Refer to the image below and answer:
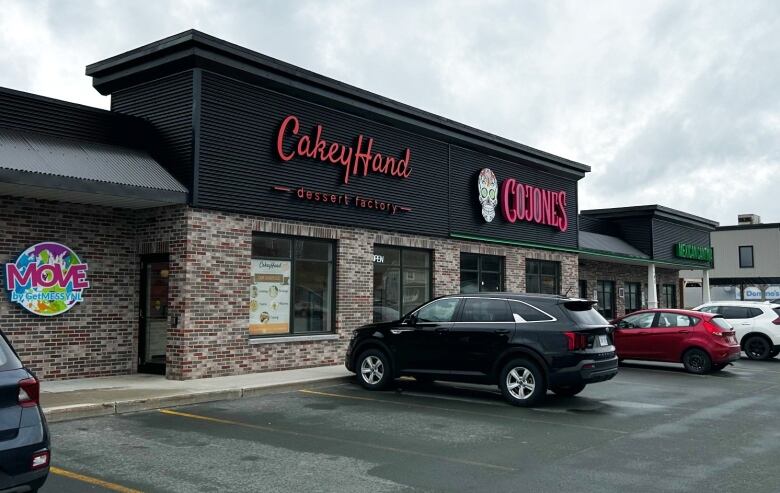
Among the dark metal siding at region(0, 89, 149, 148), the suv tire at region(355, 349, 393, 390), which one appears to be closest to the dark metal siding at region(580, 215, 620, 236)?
the suv tire at region(355, 349, 393, 390)

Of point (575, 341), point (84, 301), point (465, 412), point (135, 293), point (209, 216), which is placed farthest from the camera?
point (135, 293)

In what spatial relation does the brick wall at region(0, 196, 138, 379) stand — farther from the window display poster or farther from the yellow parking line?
the yellow parking line

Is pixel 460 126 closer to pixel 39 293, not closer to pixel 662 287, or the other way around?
pixel 39 293

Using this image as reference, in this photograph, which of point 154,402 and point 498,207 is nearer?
point 154,402

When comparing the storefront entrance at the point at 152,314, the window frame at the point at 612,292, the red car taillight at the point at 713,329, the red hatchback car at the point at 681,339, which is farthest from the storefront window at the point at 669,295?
the storefront entrance at the point at 152,314

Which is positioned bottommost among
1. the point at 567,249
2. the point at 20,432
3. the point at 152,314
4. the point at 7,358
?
the point at 20,432

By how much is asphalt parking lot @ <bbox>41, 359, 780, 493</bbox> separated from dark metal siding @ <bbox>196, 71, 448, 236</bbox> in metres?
4.27

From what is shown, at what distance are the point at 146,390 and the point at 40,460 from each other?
677 cm

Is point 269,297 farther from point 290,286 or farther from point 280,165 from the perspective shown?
point 280,165

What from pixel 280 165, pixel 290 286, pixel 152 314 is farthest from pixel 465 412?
pixel 280 165

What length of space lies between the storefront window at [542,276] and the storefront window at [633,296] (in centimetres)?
835

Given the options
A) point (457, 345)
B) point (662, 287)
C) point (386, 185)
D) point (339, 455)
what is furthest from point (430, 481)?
point (662, 287)

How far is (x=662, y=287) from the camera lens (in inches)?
1369

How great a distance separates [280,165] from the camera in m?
15.1
